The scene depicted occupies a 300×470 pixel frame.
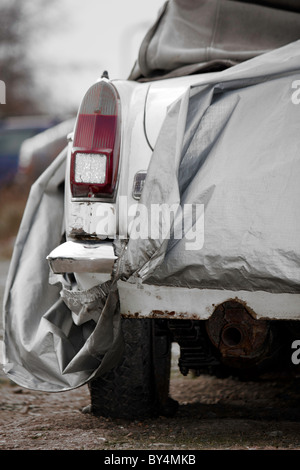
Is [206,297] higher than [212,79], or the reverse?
[212,79]

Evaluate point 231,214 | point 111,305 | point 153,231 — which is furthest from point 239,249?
point 111,305

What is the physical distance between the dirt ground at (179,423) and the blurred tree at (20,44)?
25.7m

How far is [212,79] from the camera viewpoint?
272cm

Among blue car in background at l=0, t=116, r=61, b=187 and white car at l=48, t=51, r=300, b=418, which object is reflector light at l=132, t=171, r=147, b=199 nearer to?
white car at l=48, t=51, r=300, b=418

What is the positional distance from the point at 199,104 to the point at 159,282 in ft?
2.31

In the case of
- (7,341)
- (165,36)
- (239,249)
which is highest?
(165,36)

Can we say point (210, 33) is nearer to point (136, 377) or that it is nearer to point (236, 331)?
point (236, 331)

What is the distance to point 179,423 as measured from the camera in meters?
3.26

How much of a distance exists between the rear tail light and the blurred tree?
87.7ft

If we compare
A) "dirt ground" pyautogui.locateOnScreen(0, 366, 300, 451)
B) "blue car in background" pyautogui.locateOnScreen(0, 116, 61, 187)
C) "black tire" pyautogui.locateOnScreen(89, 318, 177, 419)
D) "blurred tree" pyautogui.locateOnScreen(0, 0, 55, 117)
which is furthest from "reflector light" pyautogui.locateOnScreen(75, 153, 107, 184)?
"blurred tree" pyautogui.locateOnScreen(0, 0, 55, 117)

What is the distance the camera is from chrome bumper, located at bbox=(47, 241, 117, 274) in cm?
263

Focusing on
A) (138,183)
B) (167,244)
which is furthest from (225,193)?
(138,183)

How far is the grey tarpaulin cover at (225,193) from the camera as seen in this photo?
97.5 inches

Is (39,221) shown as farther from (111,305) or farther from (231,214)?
(231,214)
